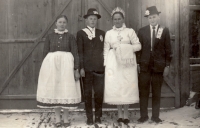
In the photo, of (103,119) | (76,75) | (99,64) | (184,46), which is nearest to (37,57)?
(76,75)

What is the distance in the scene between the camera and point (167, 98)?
6137 mm

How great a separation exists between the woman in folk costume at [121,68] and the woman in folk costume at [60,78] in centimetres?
53

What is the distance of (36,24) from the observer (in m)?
5.98

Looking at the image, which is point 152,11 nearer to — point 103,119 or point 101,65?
point 101,65

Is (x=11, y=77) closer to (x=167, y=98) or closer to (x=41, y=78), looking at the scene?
(x=41, y=78)

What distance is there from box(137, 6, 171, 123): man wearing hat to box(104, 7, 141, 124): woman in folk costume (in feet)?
0.50

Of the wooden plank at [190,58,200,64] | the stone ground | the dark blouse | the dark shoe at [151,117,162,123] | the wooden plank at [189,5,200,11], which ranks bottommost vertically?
the stone ground

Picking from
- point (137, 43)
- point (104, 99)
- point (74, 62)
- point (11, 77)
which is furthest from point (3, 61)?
point (137, 43)

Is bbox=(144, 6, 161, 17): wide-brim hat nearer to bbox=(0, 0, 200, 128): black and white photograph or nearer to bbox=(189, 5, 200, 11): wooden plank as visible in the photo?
bbox=(0, 0, 200, 128): black and white photograph

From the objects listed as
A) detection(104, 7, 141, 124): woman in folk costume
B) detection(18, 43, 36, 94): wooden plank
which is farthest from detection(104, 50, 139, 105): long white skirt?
detection(18, 43, 36, 94): wooden plank

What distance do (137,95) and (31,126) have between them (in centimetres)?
184

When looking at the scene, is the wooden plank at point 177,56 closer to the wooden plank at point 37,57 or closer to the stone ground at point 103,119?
the stone ground at point 103,119

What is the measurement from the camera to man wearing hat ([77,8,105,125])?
4898 mm

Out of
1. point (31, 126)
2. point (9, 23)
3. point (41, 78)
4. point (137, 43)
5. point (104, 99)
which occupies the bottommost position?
point (31, 126)
